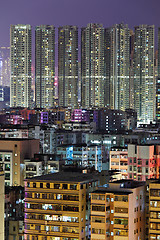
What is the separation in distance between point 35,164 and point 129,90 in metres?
24.8

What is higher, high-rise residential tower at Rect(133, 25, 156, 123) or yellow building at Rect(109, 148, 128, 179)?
high-rise residential tower at Rect(133, 25, 156, 123)

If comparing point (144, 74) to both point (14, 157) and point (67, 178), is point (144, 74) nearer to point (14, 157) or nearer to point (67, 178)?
point (14, 157)

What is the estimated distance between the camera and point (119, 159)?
61.7ft

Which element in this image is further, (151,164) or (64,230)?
(151,164)

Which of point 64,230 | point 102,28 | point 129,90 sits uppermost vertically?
point 102,28

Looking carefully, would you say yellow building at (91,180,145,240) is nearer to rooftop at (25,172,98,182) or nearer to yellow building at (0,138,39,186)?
rooftop at (25,172,98,182)

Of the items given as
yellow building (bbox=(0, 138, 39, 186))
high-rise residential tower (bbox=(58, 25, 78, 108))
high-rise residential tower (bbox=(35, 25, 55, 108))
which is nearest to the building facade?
yellow building (bbox=(0, 138, 39, 186))

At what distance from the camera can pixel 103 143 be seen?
1003 inches

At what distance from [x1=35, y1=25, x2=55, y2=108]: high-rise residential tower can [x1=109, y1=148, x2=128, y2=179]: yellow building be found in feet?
72.5

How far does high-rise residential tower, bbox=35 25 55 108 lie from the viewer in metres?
40.9

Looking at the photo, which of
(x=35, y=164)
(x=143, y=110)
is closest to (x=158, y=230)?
(x=35, y=164)

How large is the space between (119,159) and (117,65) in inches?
905

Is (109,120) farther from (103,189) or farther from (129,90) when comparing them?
(103,189)

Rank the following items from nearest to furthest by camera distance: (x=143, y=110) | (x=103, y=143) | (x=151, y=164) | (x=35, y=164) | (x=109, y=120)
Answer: (x=151, y=164) → (x=35, y=164) → (x=103, y=143) → (x=109, y=120) → (x=143, y=110)
